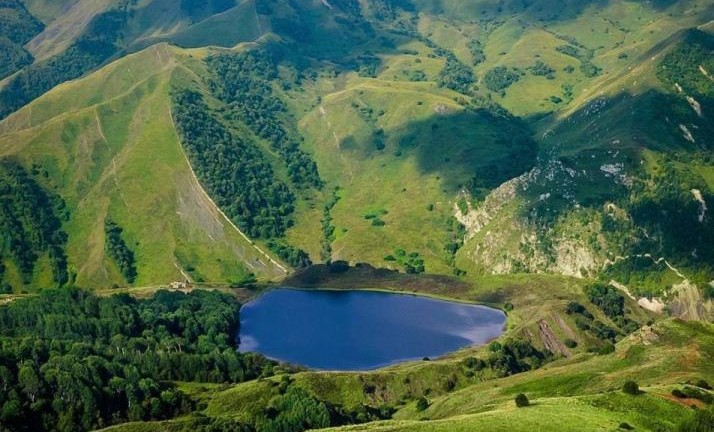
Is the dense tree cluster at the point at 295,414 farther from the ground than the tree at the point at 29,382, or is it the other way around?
the tree at the point at 29,382

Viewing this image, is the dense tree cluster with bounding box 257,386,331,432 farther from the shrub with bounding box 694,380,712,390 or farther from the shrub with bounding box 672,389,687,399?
the shrub with bounding box 694,380,712,390

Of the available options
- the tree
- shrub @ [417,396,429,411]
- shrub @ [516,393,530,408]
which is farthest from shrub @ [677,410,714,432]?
the tree

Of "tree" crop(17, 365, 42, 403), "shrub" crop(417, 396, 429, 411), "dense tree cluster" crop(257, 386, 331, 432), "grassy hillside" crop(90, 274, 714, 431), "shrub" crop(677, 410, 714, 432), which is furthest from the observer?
→ "shrub" crop(417, 396, 429, 411)

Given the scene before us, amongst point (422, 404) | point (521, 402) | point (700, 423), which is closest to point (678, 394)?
point (700, 423)

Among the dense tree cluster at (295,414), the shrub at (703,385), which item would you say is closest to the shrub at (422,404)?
the dense tree cluster at (295,414)

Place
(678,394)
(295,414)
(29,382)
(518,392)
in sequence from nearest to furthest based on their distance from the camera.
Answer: (678,394) < (518,392) < (295,414) < (29,382)

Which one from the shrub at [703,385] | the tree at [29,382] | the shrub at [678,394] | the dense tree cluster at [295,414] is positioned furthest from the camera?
the tree at [29,382]

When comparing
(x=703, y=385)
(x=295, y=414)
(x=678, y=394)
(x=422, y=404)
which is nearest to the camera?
(x=678, y=394)

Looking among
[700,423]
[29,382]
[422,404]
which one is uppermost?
[29,382]

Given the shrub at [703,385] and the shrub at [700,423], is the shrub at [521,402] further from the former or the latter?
the shrub at [703,385]

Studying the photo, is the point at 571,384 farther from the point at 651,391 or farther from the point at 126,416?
the point at 126,416

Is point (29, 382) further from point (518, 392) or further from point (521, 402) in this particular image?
point (521, 402)
